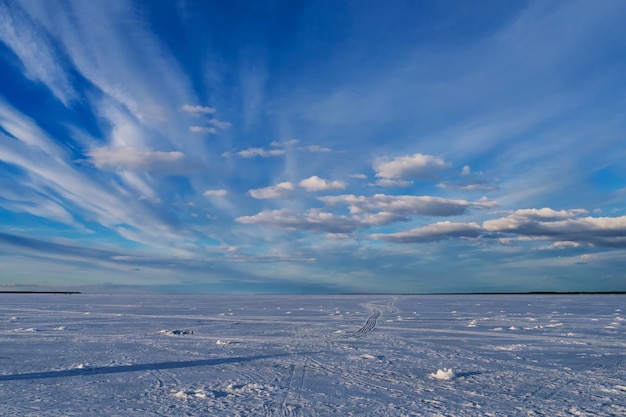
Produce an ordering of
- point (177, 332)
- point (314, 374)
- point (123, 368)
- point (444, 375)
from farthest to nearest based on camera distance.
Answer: point (177, 332), point (123, 368), point (314, 374), point (444, 375)

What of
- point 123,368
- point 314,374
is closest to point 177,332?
point 123,368

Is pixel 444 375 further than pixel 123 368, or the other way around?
pixel 123 368

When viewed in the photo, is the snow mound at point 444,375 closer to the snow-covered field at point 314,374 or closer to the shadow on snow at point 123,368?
the snow-covered field at point 314,374

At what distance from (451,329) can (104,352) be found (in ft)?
46.1

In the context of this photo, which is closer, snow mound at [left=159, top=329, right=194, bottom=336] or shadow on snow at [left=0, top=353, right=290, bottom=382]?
shadow on snow at [left=0, top=353, right=290, bottom=382]

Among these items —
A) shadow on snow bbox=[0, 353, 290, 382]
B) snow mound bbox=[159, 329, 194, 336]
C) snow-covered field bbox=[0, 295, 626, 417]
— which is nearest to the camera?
snow-covered field bbox=[0, 295, 626, 417]

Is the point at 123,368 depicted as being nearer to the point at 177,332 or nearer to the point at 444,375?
the point at 177,332

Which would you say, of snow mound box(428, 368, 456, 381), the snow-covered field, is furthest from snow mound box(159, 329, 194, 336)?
snow mound box(428, 368, 456, 381)

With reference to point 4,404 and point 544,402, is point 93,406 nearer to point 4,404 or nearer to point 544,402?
point 4,404

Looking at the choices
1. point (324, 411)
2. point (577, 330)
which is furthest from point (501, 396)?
point (577, 330)

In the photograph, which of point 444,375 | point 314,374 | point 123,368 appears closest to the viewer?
point 444,375

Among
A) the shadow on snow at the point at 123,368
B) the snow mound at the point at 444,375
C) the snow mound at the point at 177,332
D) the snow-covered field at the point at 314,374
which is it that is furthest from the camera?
the snow mound at the point at 177,332

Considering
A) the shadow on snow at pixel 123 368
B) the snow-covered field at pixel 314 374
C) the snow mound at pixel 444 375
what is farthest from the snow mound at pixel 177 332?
the snow mound at pixel 444 375

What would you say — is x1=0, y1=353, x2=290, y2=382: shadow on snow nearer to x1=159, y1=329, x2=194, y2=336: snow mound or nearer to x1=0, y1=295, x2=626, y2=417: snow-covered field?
x1=0, y1=295, x2=626, y2=417: snow-covered field
